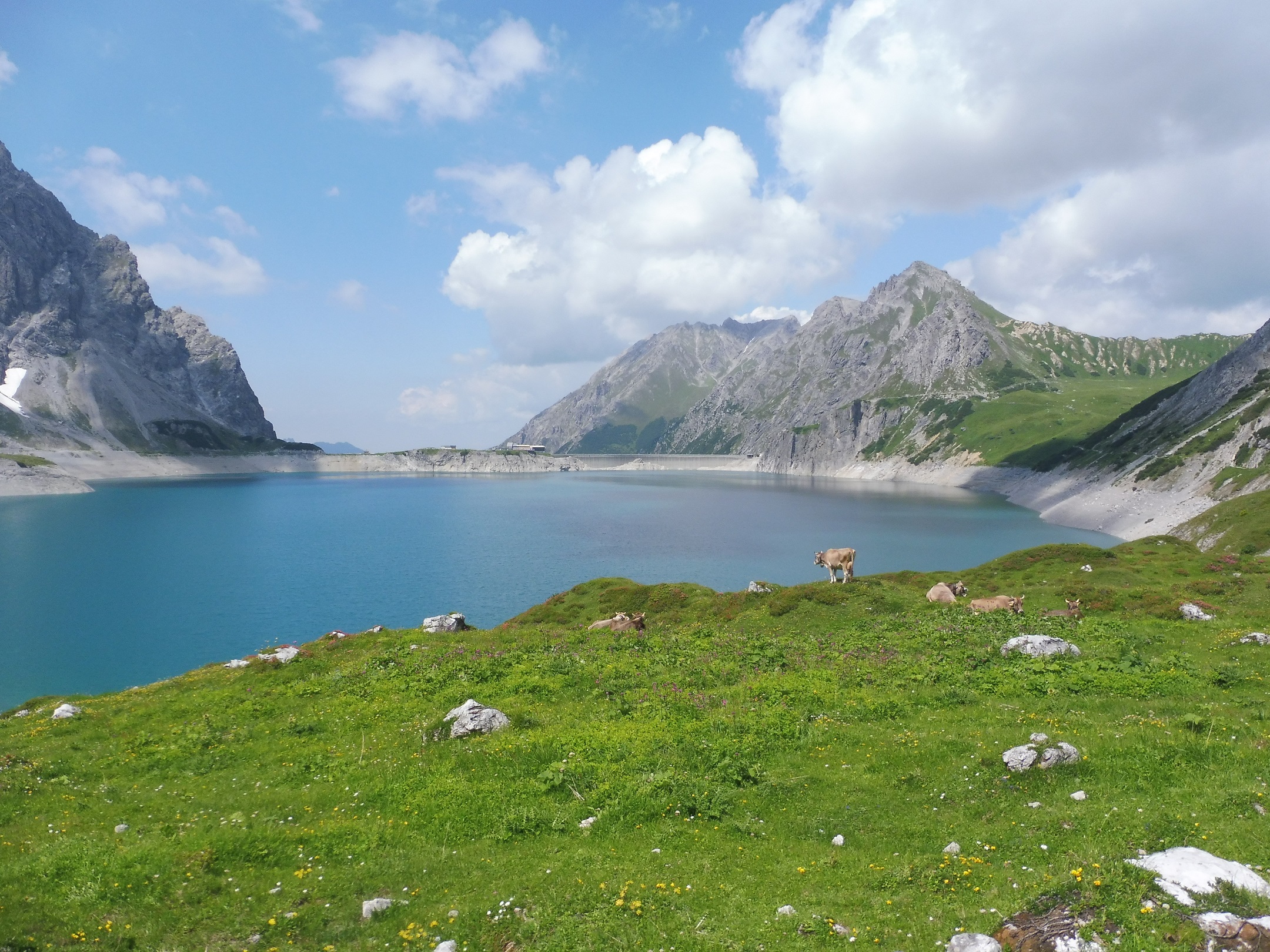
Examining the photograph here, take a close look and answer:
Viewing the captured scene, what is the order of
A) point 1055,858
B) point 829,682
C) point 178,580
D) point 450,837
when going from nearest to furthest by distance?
1. point 1055,858
2. point 450,837
3. point 829,682
4. point 178,580

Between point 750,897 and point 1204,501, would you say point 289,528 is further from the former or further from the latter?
point 1204,501

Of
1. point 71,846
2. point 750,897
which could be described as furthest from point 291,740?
point 750,897

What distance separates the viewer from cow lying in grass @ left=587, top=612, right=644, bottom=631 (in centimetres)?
3747

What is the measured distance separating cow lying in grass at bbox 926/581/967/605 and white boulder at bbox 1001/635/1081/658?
12.8 metres

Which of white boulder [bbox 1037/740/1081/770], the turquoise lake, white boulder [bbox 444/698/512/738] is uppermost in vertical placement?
white boulder [bbox 1037/740/1081/770]

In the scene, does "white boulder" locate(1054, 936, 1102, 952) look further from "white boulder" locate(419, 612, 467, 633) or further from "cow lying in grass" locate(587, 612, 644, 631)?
"white boulder" locate(419, 612, 467, 633)

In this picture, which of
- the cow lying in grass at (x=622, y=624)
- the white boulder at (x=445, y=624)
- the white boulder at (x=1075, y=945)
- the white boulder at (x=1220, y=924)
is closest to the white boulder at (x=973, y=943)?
the white boulder at (x=1075, y=945)

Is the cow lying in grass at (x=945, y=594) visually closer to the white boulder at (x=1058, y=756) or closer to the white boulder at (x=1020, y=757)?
the white boulder at (x=1020, y=757)

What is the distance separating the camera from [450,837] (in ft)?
49.4

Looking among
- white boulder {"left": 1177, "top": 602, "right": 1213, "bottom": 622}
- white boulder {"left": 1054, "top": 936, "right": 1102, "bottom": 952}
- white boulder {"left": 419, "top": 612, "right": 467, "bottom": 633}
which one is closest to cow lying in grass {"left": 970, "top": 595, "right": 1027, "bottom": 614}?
white boulder {"left": 1177, "top": 602, "right": 1213, "bottom": 622}

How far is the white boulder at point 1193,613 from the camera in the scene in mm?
31562

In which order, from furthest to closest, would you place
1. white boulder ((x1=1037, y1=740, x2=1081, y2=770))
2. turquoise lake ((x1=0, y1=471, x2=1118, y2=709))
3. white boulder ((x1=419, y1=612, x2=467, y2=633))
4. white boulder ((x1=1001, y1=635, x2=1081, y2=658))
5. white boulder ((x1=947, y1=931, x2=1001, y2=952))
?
turquoise lake ((x1=0, y1=471, x2=1118, y2=709))
white boulder ((x1=419, y1=612, x2=467, y2=633))
white boulder ((x1=1001, y1=635, x2=1081, y2=658))
white boulder ((x1=1037, y1=740, x2=1081, y2=770))
white boulder ((x1=947, y1=931, x2=1001, y2=952))

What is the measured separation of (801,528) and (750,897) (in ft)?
430

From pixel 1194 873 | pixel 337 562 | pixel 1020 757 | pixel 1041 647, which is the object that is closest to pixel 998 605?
pixel 1041 647
